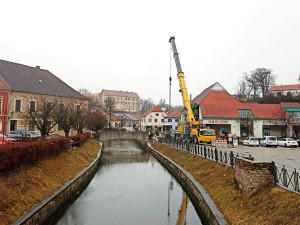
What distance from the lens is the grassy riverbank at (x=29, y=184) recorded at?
7.82m

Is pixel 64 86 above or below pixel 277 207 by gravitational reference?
above

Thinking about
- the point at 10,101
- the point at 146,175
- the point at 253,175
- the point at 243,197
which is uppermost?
the point at 10,101

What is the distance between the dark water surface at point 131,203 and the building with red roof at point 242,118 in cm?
2431

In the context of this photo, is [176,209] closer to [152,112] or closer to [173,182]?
[173,182]

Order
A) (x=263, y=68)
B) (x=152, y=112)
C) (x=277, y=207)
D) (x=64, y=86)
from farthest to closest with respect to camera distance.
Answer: (x=152, y=112)
(x=263, y=68)
(x=64, y=86)
(x=277, y=207)

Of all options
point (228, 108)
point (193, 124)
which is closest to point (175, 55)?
point (193, 124)

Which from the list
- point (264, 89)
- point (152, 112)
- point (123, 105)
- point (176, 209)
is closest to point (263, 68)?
point (264, 89)

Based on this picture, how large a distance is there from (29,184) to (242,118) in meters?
37.0

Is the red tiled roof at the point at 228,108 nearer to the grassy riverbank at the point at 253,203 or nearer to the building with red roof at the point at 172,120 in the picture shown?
the building with red roof at the point at 172,120

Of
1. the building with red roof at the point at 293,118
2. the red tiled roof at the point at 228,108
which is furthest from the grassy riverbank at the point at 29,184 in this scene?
the building with red roof at the point at 293,118

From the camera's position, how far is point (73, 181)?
1328 cm

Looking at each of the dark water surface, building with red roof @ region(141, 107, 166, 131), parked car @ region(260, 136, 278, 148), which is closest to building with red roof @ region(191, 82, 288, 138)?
parked car @ region(260, 136, 278, 148)

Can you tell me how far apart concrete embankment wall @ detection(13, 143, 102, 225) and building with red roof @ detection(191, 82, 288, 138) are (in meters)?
29.9

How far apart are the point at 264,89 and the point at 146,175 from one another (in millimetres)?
61646
